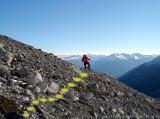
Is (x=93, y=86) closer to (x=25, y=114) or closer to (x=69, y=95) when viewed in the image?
(x=69, y=95)

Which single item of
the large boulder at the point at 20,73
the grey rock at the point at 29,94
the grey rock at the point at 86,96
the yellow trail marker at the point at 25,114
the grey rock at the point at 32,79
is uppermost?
the large boulder at the point at 20,73

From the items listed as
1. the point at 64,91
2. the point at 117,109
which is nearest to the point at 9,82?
the point at 64,91

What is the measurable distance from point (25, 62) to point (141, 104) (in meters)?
16.0

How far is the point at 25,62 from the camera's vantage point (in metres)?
38.5

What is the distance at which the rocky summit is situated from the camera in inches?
1059

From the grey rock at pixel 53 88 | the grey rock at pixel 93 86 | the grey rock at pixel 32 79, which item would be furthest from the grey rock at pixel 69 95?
the grey rock at pixel 93 86

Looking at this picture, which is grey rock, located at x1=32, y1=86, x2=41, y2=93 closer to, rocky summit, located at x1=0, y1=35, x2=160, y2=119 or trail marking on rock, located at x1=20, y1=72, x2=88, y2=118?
rocky summit, located at x1=0, y1=35, x2=160, y2=119

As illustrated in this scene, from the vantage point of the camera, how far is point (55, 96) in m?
31.3

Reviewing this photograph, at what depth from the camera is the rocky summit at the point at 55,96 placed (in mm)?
26891

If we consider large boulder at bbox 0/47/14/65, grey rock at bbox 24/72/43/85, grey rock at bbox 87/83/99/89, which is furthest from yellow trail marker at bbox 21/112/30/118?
grey rock at bbox 87/83/99/89

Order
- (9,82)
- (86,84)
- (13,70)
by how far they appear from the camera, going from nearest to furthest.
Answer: (9,82)
(13,70)
(86,84)

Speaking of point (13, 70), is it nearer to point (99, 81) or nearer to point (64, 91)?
point (64, 91)

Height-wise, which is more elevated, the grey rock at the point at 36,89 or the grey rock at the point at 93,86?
the grey rock at the point at 36,89

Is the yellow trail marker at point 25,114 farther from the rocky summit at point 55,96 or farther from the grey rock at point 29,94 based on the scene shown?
the grey rock at point 29,94
